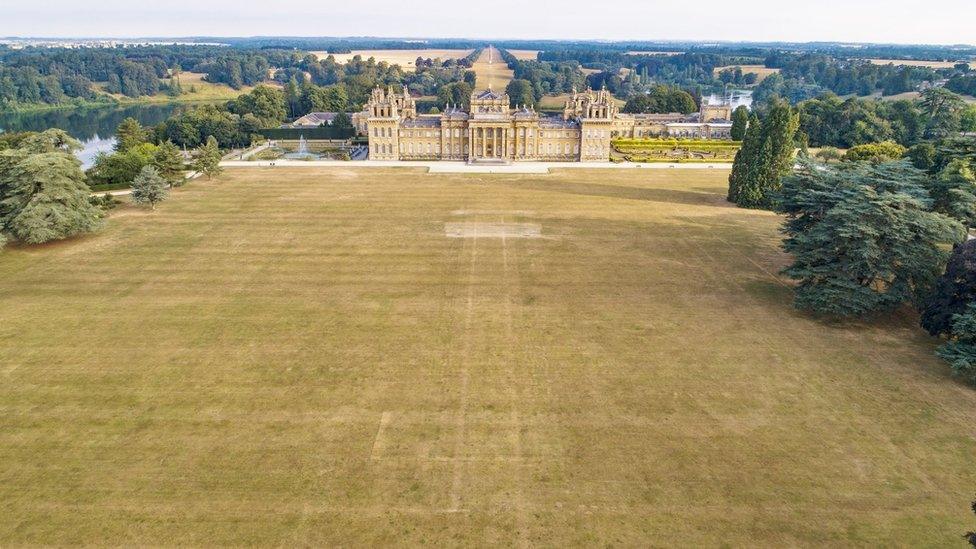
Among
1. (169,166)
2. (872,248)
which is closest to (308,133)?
(169,166)

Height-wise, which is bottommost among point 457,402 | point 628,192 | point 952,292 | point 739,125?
point 457,402

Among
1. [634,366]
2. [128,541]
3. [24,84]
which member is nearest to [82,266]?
[128,541]

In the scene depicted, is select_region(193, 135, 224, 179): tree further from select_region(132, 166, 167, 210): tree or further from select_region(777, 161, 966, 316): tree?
select_region(777, 161, 966, 316): tree

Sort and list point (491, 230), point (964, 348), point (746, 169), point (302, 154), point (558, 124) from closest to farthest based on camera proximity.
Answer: point (964, 348), point (491, 230), point (746, 169), point (558, 124), point (302, 154)

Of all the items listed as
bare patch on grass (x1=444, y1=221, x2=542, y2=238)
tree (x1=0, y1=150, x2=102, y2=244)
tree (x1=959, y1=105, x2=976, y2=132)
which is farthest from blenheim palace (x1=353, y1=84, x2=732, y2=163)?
tree (x1=959, y1=105, x2=976, y2=132)

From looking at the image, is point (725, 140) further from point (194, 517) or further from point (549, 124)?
→ point (194, 517)

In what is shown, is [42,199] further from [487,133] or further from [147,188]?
[487,133]
